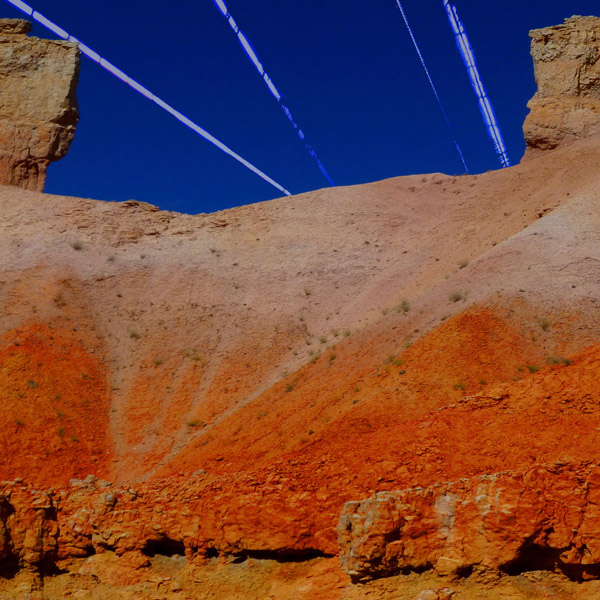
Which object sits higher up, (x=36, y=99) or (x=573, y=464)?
(x=36, y=99)

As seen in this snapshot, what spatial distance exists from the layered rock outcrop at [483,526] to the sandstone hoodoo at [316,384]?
0.12 feet

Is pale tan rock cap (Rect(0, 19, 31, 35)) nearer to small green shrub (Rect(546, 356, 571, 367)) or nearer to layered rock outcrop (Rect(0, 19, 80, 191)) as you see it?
layered rock outcrop (Rect(0, 19, 80, 191))

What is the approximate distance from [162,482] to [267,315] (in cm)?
1296

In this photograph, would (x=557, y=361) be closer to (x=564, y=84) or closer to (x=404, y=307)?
(x=404, y=307)

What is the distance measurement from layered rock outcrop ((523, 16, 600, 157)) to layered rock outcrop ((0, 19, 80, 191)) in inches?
989

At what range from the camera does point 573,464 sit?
11.7m

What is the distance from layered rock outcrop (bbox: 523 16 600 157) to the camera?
3628cm

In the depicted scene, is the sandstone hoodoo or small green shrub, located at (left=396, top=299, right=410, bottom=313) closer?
the sandstone hoodoo

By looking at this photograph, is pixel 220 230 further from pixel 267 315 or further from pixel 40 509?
pixel 40 509

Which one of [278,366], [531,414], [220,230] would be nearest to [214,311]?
[278,366]

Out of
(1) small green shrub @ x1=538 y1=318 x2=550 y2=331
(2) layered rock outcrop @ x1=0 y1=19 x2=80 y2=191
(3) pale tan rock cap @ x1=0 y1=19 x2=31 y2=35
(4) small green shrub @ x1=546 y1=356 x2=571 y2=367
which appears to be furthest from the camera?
(3) pale tan rock cap @ x1=0 y1=19 x2=31 y2=35

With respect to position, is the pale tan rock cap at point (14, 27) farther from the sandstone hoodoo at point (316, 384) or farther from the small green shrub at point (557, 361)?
the small green shrub at point (557, 361)

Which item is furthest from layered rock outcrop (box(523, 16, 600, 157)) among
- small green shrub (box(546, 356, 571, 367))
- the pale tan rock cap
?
the pale tan rock cap

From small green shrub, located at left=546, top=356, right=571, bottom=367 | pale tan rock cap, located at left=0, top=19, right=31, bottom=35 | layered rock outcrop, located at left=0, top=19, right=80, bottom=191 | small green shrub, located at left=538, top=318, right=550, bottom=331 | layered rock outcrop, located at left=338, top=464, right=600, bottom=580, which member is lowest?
layered rock outcrop, located at left=338, top=464, right=600, bottom=580
